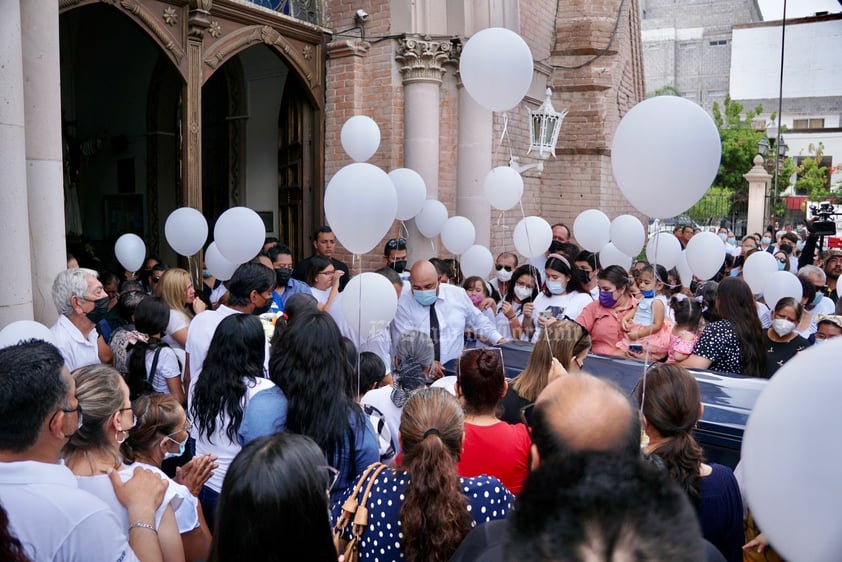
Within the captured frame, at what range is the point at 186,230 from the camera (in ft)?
20.1

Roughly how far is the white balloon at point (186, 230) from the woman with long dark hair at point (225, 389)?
319 centimetres

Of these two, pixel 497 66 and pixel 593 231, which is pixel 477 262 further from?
pixel 497 66

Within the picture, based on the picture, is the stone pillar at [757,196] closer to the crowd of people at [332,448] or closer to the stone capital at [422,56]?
the stone capital at [422,56]

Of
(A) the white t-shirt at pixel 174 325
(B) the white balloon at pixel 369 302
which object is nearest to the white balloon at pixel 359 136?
(B) the white balloon at pixel 369 302

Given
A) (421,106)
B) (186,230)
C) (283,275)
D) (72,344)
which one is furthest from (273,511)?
(421,106)

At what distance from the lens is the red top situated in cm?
272

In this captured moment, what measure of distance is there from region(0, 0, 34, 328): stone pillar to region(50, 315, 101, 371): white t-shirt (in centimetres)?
74

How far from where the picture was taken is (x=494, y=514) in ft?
7.18

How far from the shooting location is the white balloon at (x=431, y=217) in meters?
7.67

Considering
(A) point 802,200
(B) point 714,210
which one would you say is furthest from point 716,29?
(B) point 714,210

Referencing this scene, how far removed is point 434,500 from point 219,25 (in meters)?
7.21

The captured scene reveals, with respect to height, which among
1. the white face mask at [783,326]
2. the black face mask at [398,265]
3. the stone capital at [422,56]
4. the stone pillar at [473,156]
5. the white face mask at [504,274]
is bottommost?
the white face mask at [783,326]

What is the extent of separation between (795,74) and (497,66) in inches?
1970

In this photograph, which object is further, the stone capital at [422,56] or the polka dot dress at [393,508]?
the stone capital at [422,56]
